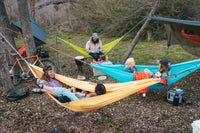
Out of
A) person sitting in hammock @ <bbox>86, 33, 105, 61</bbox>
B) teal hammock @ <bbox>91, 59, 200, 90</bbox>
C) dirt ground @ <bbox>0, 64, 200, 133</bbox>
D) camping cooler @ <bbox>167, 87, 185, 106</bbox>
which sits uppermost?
person sitting in hammock @ <bbox>86, 33, 105, 61</bbox>

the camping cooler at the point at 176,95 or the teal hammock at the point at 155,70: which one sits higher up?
the teal hammock at the point at 155,70

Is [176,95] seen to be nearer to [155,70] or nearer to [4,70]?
[155,70]

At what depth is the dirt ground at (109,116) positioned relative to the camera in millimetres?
2348

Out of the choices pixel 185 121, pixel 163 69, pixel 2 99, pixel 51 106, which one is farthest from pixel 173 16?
pixel 2 99

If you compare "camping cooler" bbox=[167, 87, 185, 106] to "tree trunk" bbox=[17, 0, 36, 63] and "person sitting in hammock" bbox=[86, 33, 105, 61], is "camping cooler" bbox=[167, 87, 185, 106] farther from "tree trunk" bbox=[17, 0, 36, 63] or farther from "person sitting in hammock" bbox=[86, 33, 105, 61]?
"tree trunk" bbox=[17, 0, 36, 63]

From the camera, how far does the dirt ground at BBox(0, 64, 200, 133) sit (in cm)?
235

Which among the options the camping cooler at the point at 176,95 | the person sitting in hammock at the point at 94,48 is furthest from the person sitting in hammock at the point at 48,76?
the camping cooler at the point at 176,95

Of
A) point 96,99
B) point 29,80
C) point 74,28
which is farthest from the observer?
point 74,28

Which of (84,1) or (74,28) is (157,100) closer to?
(84,1)

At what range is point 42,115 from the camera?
268cm

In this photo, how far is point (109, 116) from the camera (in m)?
2.61

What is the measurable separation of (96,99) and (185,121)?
1276mm

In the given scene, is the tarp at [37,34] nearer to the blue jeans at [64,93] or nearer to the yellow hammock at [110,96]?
the blue jeans at [64,93]

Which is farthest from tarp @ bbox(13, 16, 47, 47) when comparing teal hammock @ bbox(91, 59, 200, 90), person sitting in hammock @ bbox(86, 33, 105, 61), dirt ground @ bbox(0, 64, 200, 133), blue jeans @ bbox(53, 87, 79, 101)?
blue jeans @ bbox(53, 87, 79, 101)
